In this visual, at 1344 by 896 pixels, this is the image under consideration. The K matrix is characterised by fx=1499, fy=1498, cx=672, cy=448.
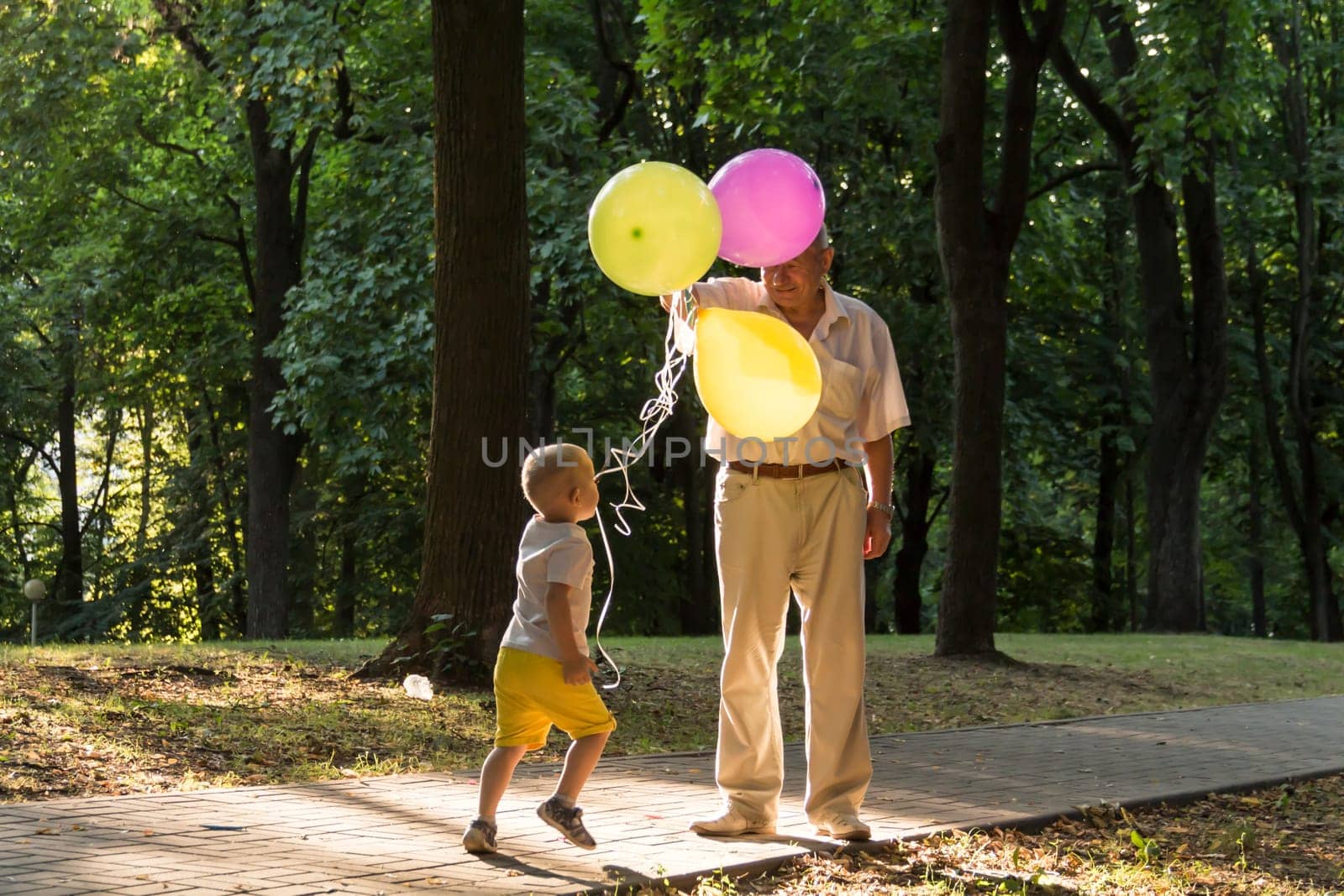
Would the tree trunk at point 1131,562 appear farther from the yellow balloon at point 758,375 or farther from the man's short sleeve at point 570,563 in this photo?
the man's short sleeve at point 570,563

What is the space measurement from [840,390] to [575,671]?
1498 millimetres

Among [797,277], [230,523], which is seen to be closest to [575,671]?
[797,277]

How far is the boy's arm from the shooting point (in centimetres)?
515

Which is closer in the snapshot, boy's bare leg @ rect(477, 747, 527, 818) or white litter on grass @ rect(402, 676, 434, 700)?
boy's bare leg @ rect(477, 747, 527, 818)

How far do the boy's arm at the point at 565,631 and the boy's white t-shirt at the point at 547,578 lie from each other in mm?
22

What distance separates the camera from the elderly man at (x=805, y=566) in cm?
569

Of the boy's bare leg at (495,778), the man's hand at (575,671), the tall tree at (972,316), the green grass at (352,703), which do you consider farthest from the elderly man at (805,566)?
the tall tree at (972,316)

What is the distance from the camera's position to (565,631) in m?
5.16

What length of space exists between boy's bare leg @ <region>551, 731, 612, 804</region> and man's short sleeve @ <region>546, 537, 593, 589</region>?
0.59m

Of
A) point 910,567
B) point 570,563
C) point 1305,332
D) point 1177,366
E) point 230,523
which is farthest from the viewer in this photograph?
point 230,523

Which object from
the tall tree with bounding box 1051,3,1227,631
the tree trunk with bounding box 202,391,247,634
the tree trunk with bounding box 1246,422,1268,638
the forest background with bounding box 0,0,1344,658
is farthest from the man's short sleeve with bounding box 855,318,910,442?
the tree trunk with bounding box 1246,422,1268,638

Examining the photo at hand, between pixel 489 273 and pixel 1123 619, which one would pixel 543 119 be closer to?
pixel 489 273

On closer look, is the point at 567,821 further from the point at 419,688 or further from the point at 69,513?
the point at 69,513

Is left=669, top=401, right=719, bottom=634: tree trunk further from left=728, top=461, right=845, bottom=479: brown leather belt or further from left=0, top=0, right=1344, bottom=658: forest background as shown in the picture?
left=728, top=461, right=845, bottom=479: brown leather belt
